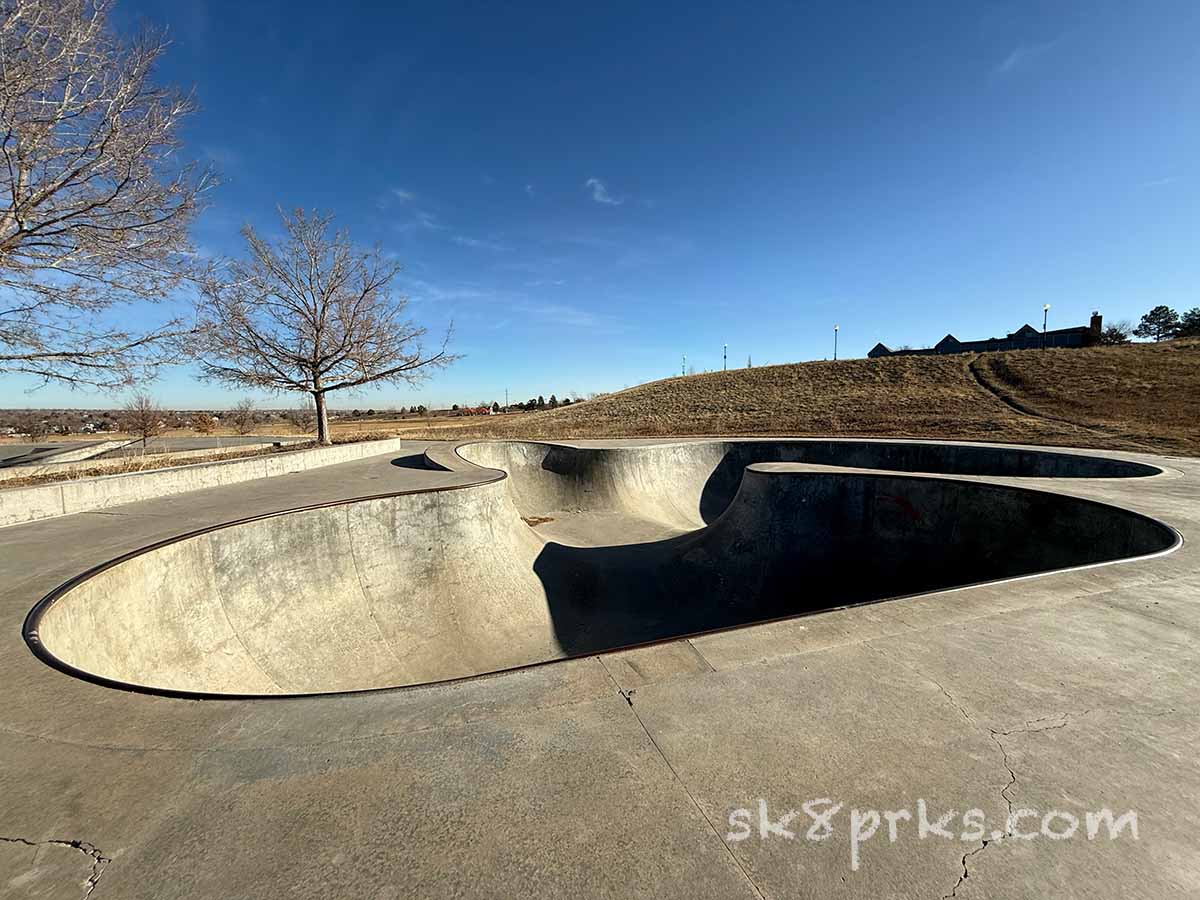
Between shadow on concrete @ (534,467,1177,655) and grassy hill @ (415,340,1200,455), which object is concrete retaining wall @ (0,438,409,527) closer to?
shadow on concrete @ (534,467,1177,655)

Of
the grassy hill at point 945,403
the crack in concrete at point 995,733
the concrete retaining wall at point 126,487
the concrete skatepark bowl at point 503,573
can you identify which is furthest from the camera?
the grassy hill at point 945,403

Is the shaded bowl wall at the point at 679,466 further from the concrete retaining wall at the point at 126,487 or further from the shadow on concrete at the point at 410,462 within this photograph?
the concrete retaining wall at the point at 126,487

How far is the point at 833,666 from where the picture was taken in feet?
10.5

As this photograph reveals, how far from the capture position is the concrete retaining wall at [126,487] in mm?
7348

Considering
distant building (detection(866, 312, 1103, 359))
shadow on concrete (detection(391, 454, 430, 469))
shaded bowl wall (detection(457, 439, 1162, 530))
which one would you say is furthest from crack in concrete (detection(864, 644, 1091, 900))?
distant building (detection(866, 312, 1103, 359))

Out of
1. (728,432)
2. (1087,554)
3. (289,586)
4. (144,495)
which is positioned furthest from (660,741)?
(728,432)

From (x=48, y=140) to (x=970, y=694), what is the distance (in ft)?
45.6

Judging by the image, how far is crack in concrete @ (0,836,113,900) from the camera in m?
1.64

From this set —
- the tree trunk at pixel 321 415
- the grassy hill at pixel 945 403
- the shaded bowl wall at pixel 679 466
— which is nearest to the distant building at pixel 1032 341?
the grassy hill at pixel 945 403

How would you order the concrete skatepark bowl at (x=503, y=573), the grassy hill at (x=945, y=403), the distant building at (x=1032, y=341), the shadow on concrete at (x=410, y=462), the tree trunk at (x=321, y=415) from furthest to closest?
the distant building at (x=1032, y=341), the grassy hill at (x=945, y=403), the tree trunk at (x=321, y=415), the shadow on concrete at (x=410, y=462), the concrete skatepark bowl at (x=503, y=573)

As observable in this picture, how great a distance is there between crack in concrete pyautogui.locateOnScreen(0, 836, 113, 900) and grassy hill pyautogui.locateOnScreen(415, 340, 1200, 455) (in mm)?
25176

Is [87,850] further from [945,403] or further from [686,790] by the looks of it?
[945,403]

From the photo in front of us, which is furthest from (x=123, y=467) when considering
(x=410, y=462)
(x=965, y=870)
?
(x=965, y=870)

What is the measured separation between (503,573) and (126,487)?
24.4 feet
